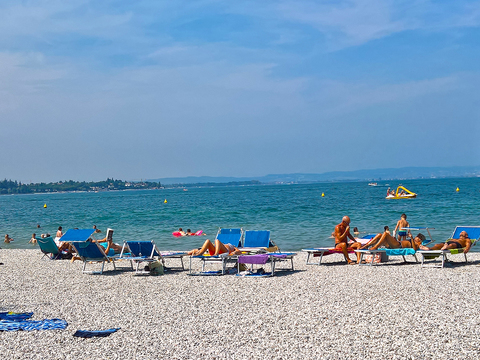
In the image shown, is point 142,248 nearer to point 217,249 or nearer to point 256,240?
point 217,249

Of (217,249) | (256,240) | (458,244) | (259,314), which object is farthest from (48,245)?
(458,244)

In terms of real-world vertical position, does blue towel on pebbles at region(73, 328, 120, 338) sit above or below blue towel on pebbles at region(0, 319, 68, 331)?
below

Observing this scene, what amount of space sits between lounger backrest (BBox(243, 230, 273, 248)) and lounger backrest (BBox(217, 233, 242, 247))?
0.77 ft

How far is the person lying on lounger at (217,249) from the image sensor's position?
1023 cm

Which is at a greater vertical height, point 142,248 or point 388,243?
point 142,248

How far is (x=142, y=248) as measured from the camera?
10539mm

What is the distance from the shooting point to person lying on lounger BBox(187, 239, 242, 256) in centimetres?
1023

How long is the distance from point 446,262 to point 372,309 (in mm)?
4573

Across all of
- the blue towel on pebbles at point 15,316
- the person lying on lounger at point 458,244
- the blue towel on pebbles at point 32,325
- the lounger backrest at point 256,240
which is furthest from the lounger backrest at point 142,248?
the person lying on lounger at point 458,244

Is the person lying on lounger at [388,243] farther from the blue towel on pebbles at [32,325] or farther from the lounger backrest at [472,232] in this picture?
the blue towel on pebbles at [32,325]

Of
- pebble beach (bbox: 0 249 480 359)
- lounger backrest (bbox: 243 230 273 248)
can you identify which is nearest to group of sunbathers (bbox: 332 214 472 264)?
pebble beach (bbox: 0 249 480 359)

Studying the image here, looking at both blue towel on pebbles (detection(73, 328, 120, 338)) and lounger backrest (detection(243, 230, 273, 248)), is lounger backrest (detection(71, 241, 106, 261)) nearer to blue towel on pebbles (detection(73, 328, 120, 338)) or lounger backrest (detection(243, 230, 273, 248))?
lounger backrest (detection(243, 230, 273, 248))

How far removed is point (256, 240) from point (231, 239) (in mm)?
632

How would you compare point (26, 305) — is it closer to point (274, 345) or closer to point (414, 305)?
point (274, 345)
